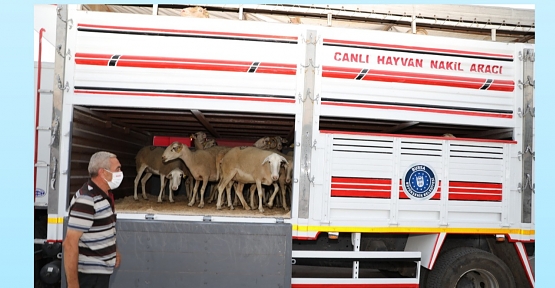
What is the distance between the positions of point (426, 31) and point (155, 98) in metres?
4.10

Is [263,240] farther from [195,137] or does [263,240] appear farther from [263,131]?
[195,137]

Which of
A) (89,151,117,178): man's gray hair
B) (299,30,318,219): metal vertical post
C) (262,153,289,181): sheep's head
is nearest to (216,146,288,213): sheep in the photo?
(262,153,289,181): sheep's head

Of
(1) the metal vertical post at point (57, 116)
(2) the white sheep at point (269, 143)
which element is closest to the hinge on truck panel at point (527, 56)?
(2) the white sheep at point (269, 143)

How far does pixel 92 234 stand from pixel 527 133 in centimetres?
553

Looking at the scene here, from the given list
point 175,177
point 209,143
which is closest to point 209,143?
point 209,143

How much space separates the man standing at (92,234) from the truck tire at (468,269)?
164 inches

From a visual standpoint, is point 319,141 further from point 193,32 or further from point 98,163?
point 98,163

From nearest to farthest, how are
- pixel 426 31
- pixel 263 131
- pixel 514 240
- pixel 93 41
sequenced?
pixel 93 41 → pixel 514 240 → pixel 426 31 → pixel 263 131

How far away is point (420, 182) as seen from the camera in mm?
5301

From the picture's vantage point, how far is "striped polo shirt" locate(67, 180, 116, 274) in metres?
3.55

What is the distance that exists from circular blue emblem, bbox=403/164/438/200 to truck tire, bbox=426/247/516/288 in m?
0.99

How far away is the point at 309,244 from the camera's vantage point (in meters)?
6.27

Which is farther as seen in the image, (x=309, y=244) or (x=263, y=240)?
(x=309, y=244)

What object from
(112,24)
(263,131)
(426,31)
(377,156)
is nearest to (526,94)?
(426,31)
